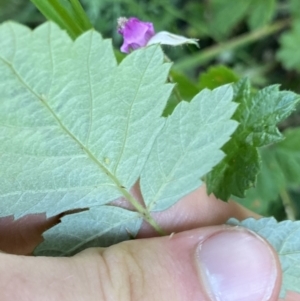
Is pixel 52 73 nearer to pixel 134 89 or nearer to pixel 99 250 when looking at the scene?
pixel 134 89

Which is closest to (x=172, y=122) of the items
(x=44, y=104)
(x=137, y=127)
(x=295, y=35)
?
(x=137, y=127)

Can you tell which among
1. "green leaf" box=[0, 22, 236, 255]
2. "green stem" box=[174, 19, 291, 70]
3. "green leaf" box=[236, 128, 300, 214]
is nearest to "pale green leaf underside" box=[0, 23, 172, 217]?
"green leaf" box=[0, 22, 236, 255]

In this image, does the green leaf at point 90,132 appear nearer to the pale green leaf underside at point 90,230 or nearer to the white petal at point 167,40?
the pale green leaf underside at point 90,230

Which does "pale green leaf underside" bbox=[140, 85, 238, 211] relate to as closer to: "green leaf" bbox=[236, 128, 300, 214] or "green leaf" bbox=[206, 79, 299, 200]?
"green leaf" bbox=[206, 79, 299, 200]

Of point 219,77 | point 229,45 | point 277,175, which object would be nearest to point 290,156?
point 277,175

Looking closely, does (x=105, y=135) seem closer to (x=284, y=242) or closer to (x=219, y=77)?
(x=284, y=242)
